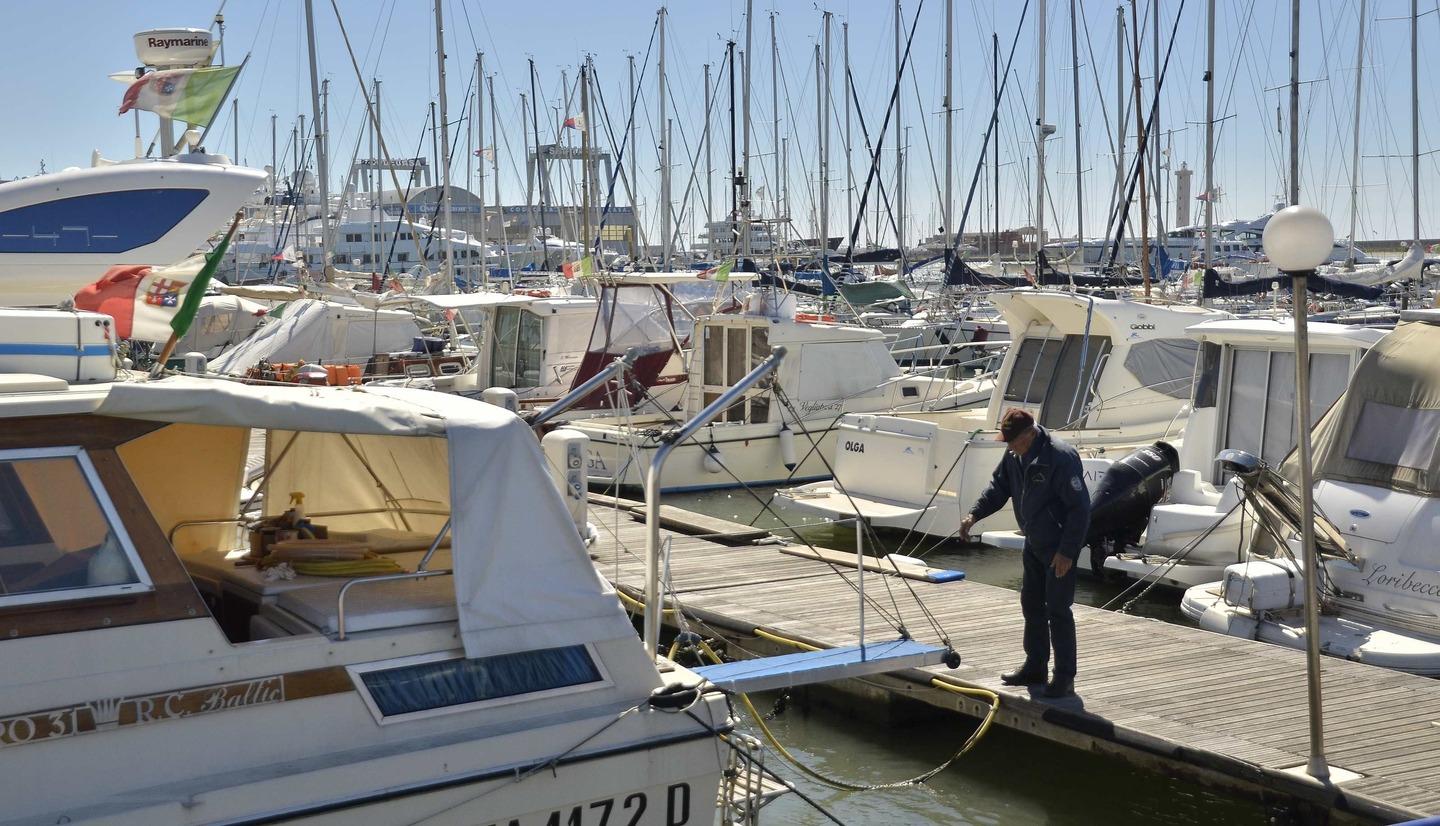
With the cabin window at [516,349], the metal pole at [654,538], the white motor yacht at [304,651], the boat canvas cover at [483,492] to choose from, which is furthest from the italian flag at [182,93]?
the cabin window at [516,349]

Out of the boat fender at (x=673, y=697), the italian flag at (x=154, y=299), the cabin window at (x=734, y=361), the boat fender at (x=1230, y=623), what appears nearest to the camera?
the boat fender at (x=673, y=697)

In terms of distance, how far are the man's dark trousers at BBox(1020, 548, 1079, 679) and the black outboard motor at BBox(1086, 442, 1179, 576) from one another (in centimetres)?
569

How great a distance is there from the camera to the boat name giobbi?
5.05m

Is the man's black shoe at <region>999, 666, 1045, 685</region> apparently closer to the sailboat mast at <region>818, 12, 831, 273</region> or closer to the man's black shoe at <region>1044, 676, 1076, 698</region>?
the man's black shoe at <region>1044, 676, 1076, 698</region>

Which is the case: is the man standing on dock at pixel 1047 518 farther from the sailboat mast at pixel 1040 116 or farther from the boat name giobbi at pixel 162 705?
the sailboat mast at pixel 1040 116

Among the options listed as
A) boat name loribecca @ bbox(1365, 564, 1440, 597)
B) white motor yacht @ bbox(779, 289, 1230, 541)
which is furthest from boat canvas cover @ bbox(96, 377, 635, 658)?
white motor yacht @ bbox(779, 289, 1230, 541)

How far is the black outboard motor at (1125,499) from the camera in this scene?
1405 cm

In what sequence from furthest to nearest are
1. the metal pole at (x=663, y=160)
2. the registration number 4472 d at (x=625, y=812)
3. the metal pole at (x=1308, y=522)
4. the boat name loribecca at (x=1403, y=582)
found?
the metal pole at (x=663, y=160), the boat name loribecca at (x=1403, y=582), the metal pole at (x=1308, y=522), the registration number 4472 d at (x=625, y=812)

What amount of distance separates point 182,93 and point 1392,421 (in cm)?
894

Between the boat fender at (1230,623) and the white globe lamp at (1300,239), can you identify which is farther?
the boat fender at (1230,623)

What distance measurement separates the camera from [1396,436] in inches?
432

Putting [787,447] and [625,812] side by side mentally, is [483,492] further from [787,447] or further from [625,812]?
[787,447]

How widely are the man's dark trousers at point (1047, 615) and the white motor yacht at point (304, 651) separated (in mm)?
2542

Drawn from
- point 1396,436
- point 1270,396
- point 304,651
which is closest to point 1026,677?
point 1396,436
